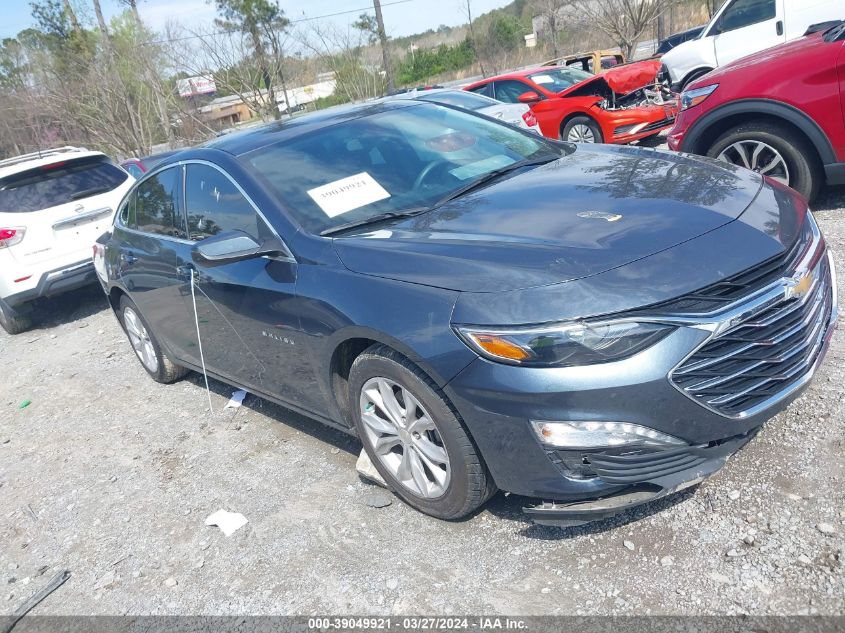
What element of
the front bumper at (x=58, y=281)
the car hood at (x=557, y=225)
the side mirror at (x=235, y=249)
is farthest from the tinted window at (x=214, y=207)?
the front bumper at (x=58, y=281)

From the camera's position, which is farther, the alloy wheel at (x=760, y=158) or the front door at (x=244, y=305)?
the alloy wheel at (x=760, y=158)

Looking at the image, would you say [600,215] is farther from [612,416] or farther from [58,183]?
[58,183]

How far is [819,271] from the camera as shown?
293 centimetres

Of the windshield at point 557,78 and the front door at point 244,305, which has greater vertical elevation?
the windshield at point 557,78

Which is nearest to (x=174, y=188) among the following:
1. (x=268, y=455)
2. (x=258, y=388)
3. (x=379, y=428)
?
(x=258, y=388)

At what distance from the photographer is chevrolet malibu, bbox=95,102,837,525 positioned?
2.43 meters

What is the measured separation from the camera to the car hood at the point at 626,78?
10.8m

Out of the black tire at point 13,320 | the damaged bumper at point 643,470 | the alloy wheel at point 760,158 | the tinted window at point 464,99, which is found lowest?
the black tire at point 13,320

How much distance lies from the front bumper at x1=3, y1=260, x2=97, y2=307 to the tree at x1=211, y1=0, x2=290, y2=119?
48.5 ft

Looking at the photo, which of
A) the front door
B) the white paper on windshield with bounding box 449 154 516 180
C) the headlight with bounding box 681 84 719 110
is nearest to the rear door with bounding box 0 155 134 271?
the front door

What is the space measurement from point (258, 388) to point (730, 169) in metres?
2.68

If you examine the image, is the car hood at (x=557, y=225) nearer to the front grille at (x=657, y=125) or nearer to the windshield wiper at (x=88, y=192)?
the windshield wiper at (x=88, y=192)

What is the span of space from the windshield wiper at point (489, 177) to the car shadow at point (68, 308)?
6.21 metres

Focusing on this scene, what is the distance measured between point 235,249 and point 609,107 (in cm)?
850
